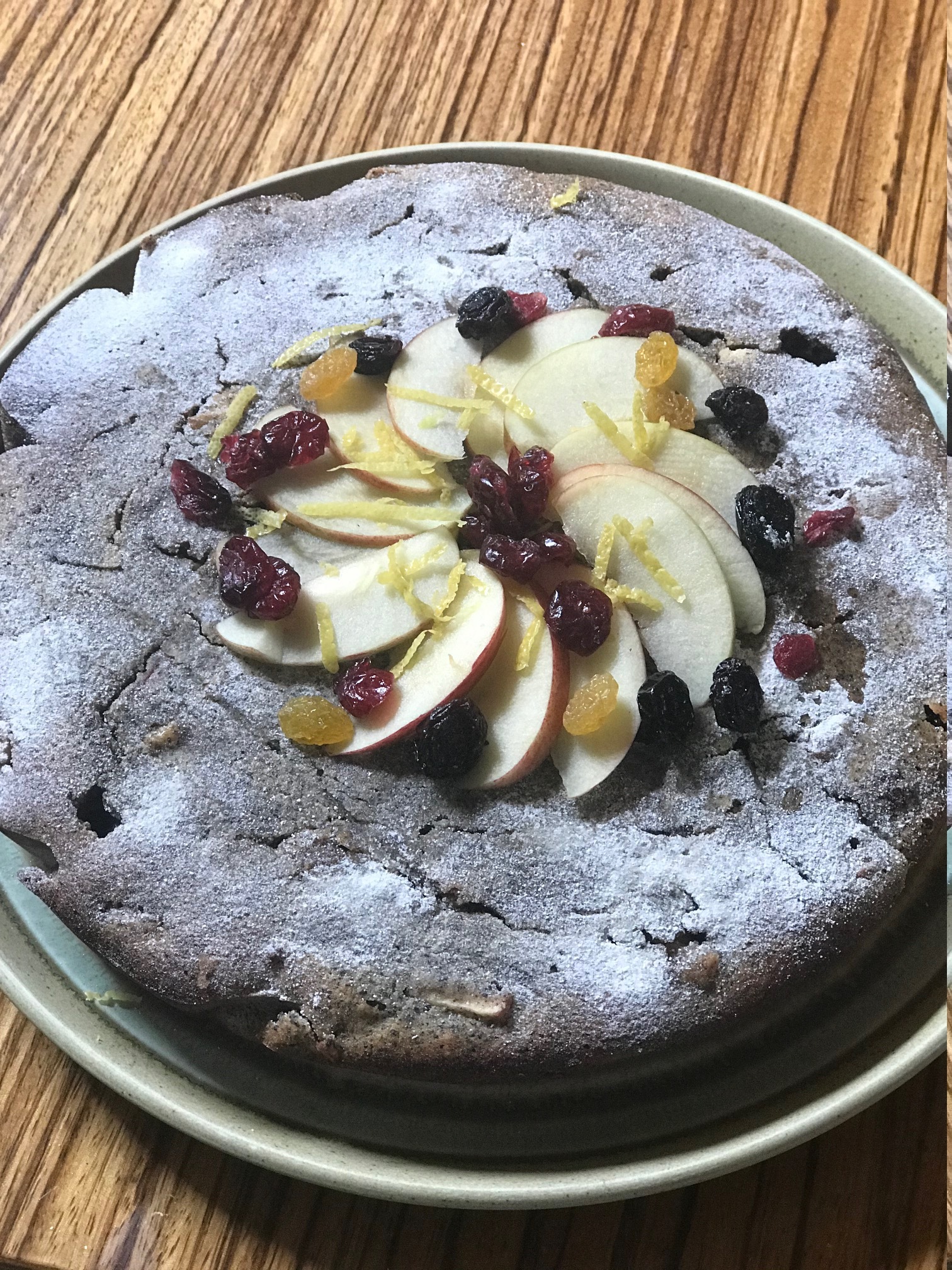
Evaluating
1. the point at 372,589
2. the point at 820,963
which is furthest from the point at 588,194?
the point at 820,963

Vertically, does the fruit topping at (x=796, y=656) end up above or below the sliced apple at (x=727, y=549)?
below

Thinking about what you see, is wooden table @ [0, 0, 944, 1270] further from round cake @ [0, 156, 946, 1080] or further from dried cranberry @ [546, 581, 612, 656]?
dried cranberry @ [546, 581, 612, 656]

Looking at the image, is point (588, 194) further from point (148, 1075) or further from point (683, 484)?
point (148, 1075)

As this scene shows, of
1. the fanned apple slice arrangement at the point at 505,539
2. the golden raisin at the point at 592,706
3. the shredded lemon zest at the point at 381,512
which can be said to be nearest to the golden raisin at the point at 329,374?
the fanned apple slice arrangement at the point at 505,539

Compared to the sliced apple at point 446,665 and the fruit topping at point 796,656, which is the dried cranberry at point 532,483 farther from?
the fruit topping at point 796,656

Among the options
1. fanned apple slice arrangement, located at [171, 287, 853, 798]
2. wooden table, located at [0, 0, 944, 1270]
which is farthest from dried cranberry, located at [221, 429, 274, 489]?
wooden table, located at [0, 0, 944, 1270]

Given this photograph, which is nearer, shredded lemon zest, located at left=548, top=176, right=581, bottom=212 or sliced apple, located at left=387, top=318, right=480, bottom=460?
sliced apple, located at left=387, top=318, right=480, bottom=460
